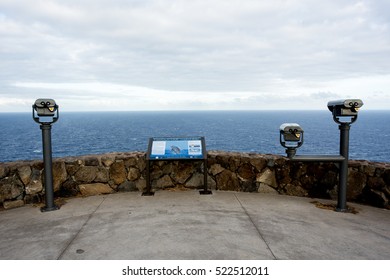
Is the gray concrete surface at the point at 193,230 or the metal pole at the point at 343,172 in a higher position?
the metal pole at the point at 343,172

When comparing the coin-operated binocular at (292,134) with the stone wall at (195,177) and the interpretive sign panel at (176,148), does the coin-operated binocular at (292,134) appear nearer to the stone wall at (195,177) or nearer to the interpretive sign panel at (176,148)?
the stone wall at (195,177)

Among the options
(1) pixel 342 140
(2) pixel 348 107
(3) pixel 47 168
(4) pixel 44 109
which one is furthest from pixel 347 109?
(3) pixel 47 168

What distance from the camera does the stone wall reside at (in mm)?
5445

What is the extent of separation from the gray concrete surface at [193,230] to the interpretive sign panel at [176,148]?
0.75m

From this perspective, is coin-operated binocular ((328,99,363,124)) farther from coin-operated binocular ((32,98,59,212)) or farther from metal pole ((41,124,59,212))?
metal pole ((41,124,59,212))

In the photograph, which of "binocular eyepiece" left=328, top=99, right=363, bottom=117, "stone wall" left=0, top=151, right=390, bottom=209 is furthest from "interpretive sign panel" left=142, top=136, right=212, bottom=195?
"binocular eyepiece" left=328, top=99, right=363, bottom=117

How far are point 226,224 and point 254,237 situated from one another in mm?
548

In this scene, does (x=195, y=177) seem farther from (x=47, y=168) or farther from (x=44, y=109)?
(x=44, y=109)

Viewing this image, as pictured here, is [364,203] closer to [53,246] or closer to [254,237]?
[254,237]

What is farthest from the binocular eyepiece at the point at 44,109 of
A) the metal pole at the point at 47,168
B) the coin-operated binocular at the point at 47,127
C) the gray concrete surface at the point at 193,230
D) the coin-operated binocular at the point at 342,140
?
the coin-operated binocular at the point at 342,140

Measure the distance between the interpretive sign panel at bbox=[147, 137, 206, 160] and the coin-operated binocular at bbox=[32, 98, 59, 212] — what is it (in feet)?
5.51

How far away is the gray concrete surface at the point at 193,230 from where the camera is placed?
11.7 feet

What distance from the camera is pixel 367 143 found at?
68.9 meters

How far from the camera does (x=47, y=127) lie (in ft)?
16.8
